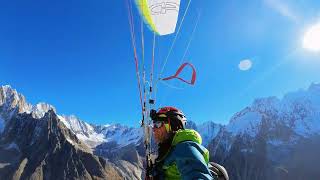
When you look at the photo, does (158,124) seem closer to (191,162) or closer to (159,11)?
(191,162)

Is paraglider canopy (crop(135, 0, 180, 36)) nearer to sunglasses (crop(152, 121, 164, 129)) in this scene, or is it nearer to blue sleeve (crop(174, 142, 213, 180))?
sunglasses (crop(152, 121, 164, 129))

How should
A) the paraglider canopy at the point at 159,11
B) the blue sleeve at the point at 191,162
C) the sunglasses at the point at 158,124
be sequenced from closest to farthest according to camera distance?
the blue sleeve at the point at 191,162
the sunglasses at the point at 158,124
the paraglider canopy at the point at 159,11

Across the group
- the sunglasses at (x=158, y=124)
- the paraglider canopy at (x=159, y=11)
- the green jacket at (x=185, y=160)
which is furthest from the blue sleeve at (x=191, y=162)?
the paraglider canopy at (x=159, y=11)

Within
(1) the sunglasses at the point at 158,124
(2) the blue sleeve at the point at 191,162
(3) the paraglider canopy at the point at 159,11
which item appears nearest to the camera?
(2) the blue sleeve at the point at 191,162

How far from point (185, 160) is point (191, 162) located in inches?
4.1

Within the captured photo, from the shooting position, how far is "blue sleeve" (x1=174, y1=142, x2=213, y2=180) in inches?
188

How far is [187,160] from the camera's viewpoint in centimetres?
500

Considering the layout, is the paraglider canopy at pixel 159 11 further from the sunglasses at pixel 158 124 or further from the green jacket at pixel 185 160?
the green jacket at pixel 185 160

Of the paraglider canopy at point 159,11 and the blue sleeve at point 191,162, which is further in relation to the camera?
the paraglider canopy at point 159,11

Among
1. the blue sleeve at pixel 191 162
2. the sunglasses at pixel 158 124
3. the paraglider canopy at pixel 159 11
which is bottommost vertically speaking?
the blue sleeve at pixel 191 162

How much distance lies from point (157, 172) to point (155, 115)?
938 millimetres

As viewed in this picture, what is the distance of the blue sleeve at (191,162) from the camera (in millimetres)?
4766

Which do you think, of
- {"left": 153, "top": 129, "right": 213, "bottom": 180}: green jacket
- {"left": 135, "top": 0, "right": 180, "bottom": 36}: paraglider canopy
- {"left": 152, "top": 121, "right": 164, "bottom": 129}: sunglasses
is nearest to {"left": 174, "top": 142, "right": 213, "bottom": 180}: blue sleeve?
{"left": 153, "top": 129, "right": 213, "bottom": 180}: green jacket

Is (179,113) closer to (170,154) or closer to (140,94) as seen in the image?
(170,154)
